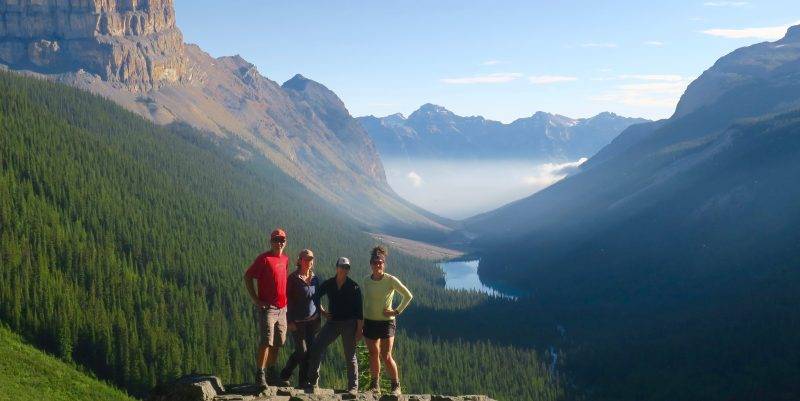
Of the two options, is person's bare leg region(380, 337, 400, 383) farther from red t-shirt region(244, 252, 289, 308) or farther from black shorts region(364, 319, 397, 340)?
red t-shirt region(244, 252, 289, 308)

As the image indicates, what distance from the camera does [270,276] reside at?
109 feet

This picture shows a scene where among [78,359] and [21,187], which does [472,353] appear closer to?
[78,359]

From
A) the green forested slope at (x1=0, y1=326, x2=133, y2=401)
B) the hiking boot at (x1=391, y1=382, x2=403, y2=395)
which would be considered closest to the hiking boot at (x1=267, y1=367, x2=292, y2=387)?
the hiking boot at (x1=391, y1=382, x2=403, y2=395)

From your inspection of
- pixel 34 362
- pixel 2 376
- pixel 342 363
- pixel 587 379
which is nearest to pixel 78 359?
pixel 34 362

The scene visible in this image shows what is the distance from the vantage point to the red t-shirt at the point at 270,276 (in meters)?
33.2

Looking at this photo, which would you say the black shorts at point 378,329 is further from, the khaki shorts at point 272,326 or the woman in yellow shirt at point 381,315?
the khaki shorts at point 272,326

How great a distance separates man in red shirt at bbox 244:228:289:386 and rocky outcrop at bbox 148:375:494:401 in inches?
37.8

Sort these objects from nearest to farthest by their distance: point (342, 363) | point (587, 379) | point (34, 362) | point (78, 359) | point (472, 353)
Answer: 1. point (34, 362)
2. point (78, 359)
3. point (342, 363)
4. point (587, 379)
5. point (472, 353)

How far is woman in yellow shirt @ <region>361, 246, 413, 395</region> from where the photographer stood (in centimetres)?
3400

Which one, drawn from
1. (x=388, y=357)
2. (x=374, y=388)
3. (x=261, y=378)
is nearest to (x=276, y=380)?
(x=261, y=378)

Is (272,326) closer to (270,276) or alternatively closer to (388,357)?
(270,276)

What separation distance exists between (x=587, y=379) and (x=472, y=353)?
27996mm

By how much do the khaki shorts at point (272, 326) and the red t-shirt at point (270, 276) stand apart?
0.41 m

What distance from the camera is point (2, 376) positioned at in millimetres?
103625
